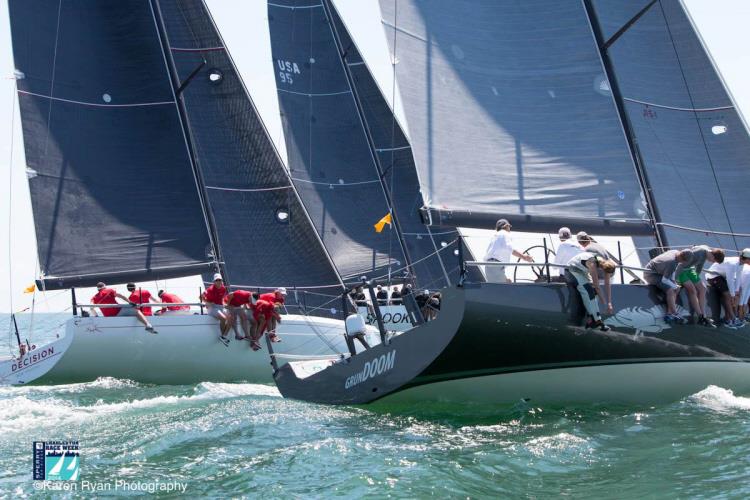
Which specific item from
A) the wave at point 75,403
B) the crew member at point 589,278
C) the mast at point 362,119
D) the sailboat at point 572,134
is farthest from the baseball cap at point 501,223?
the mast at point 362,119

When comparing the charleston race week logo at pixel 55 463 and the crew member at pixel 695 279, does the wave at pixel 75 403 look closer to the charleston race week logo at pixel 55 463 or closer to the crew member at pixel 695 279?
the charleston race week logo at pixel 55 463

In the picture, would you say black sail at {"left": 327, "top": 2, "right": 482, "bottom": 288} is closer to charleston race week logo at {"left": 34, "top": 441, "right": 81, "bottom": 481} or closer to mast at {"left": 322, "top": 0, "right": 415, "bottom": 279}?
mast at {"left": 322, "top": 0, "right": 415, "bottom": 279}

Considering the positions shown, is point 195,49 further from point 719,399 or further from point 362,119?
point 719,399

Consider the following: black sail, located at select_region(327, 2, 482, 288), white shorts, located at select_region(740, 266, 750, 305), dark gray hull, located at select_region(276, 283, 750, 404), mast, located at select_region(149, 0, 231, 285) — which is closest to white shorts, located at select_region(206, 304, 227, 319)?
mast, located at select_region(149, 0, 231, 285)

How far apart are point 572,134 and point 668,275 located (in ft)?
7.91

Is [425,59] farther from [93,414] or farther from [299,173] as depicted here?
[299,173]

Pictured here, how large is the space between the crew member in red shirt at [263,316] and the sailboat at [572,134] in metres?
2.34

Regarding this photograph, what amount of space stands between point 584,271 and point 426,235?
1709 centimetres

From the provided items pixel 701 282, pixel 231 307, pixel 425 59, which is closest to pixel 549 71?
pixel 425 59

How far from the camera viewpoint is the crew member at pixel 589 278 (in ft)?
30.6

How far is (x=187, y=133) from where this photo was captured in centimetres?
1734

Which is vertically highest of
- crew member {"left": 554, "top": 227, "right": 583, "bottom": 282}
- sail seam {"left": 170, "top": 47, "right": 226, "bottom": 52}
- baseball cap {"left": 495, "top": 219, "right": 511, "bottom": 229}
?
sail seam {"left": 170, "top": 47, "right": 226, "bottom": 52}

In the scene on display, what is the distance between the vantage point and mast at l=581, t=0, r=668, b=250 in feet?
37.3

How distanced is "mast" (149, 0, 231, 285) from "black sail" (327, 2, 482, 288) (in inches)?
337
